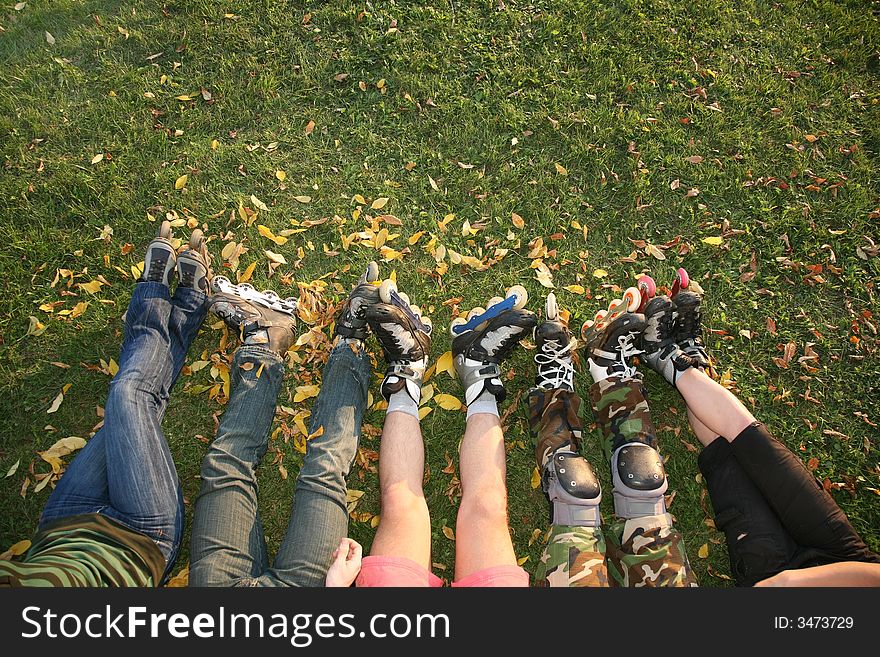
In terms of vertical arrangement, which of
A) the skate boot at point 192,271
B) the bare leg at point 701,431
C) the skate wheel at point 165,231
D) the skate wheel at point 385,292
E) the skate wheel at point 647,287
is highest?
the skate wheel at point 165,231

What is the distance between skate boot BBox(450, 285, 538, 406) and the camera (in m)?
4.11

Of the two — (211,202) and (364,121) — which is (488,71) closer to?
(364,121)

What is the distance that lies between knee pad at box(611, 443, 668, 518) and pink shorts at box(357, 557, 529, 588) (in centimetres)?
89

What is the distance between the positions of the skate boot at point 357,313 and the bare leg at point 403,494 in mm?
704

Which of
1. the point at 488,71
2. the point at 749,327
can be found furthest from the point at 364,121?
the point at 749,327

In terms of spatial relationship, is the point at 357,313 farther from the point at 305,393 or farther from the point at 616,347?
the point at 616,347

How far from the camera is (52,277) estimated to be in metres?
4.48

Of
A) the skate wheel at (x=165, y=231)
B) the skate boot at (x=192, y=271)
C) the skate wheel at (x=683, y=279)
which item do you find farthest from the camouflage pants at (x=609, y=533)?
the skate wheel at (x=165, y=231)

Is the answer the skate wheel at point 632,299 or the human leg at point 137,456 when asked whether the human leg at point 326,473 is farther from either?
the skate wheel at point 632,299

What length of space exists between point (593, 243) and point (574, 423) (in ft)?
5.65

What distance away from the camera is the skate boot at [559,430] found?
142 inches

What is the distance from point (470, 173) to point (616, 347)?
2.03m
